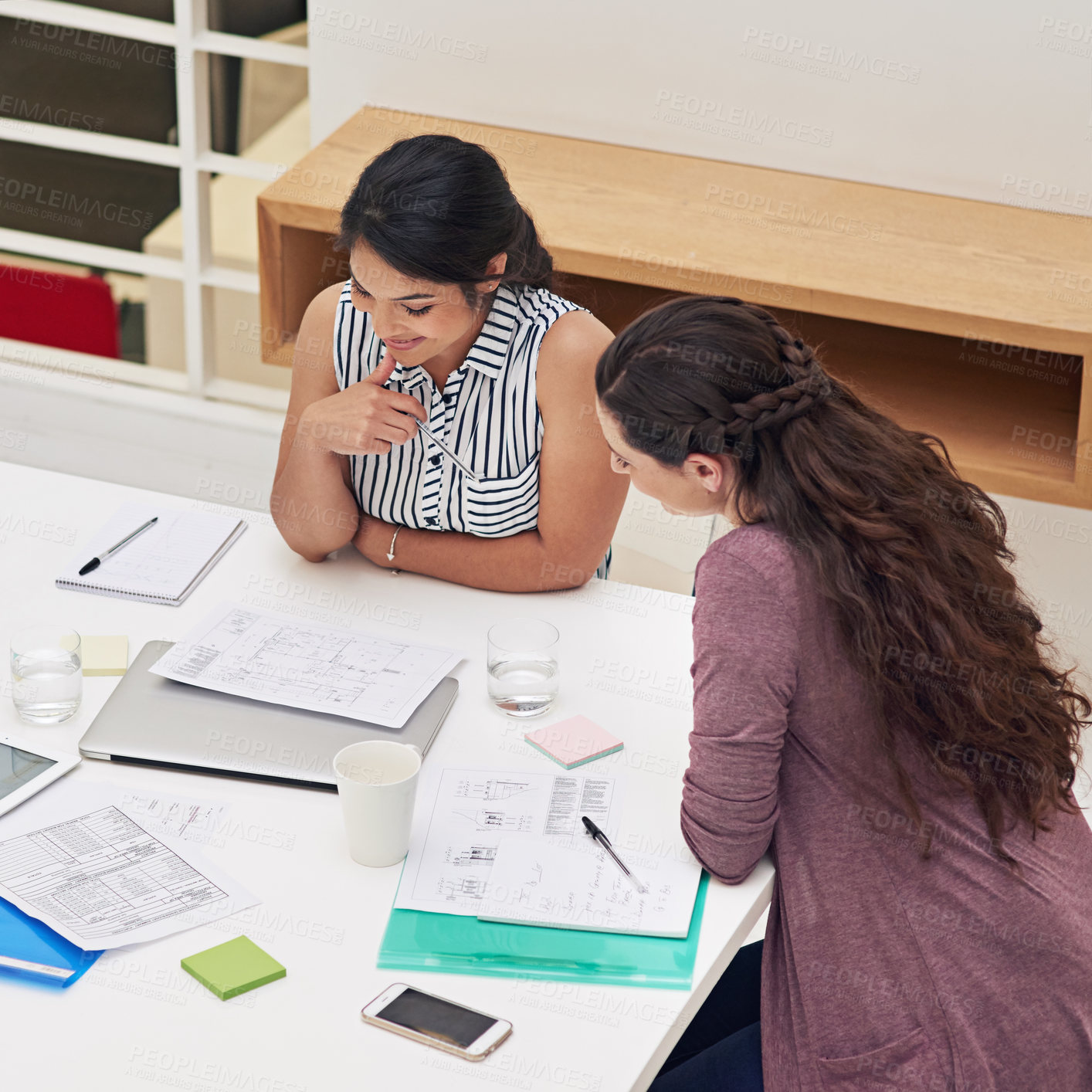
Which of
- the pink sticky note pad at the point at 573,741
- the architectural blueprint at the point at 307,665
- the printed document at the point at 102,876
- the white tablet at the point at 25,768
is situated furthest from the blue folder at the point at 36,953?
the pink sticky note pad at the point at 573,741

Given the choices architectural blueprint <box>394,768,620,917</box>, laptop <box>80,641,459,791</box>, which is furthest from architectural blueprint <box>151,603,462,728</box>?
architectural blueprint <box>394,768,620,917</box>

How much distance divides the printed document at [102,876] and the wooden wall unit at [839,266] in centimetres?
120

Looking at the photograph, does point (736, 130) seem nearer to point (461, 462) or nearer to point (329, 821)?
point (461, 462)

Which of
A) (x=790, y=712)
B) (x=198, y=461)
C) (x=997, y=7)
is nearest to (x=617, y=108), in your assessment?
(x=997, y=7)

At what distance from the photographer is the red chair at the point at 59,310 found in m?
3.57

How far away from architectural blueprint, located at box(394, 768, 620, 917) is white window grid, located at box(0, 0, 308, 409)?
7.11ft

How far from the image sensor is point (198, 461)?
11.1 feet

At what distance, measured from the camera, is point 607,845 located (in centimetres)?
120

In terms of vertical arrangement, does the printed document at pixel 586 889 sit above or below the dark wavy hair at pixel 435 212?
below

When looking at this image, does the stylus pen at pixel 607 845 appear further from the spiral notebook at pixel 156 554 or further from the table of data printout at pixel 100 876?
the spiral notebook at pixel 156 554

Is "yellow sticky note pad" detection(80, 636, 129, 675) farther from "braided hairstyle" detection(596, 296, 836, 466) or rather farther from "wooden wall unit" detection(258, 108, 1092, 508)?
"wooden wall unit" detection(258, 108, 1092, 508)

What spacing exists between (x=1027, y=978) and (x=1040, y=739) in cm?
22

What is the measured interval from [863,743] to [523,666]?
1.40ft

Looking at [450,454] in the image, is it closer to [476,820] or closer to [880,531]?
[476,820]
